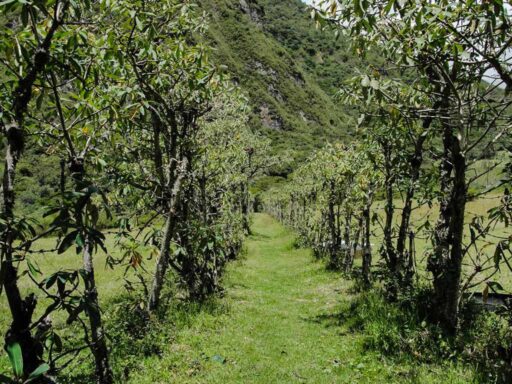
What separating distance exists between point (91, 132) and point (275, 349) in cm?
737

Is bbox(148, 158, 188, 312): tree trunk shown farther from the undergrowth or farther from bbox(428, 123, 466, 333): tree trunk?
bbox(428, 123, 466, 333): tree trunk

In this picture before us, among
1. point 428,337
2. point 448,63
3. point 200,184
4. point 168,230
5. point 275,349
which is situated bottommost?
point 275,349

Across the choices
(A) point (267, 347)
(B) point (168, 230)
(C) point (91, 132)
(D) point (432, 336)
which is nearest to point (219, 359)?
(A) point (267, 347)

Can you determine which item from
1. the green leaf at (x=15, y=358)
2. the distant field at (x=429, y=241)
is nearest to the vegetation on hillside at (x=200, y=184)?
the green leaf at (x=15, y=358)

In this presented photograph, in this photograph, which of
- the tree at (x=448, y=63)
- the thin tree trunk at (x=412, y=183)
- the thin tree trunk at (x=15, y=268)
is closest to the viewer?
the thin tree trunk at (x=15, y=268)

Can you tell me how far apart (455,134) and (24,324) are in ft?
25.6

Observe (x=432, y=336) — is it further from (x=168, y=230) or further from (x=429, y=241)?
(x=429, y=241)

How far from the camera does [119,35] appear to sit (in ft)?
21.9

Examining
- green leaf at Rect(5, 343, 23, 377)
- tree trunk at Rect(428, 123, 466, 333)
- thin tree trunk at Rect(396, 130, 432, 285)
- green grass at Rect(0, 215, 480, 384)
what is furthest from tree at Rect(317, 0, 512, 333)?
green leaf at Rect(5, 343, 23, 377)

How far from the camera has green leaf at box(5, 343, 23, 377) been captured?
7.25 ft

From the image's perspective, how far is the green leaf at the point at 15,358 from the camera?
2.21 meters

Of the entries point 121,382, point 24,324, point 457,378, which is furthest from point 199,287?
point 24,324

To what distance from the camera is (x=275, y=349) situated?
33.9ft

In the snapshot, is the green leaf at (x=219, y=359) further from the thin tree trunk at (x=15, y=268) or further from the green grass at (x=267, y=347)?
the thin tree trunk at (x=15, y=268)
